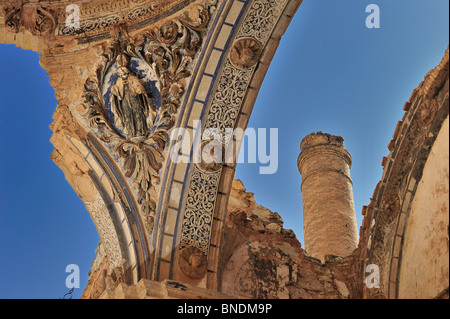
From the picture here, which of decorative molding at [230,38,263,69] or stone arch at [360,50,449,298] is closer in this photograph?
stone arch at [360,50,449,298]

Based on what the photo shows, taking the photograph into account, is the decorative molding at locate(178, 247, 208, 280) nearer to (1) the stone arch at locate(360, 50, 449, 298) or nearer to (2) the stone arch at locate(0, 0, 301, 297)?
(2) the stone arch at locate(0, 0, 301, 297)

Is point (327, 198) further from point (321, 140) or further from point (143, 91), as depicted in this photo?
point (143, 91)

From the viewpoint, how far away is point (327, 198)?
10.0 metres

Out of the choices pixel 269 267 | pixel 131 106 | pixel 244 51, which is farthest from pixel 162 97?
pixel 269 267

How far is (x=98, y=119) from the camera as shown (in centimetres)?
737

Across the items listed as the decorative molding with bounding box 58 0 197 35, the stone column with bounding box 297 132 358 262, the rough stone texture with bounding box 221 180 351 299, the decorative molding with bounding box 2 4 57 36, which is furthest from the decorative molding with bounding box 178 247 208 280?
the stone column with bounding box 297 132 358 262

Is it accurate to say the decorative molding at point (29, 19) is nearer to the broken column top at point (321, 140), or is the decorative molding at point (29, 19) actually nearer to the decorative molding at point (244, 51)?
the decorative molding at point (244, 51)

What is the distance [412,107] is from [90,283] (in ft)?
13.5

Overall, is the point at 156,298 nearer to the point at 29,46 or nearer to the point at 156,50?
the point at 156,50

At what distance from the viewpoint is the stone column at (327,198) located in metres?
9.48

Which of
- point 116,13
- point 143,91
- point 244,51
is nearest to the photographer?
point 244,51

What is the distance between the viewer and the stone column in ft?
31.1
